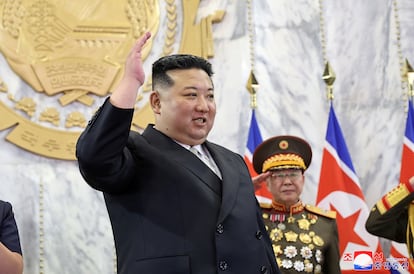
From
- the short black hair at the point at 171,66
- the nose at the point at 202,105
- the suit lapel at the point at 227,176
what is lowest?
the suit lapel at the point at 227,176

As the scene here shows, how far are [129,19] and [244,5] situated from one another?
831 mm

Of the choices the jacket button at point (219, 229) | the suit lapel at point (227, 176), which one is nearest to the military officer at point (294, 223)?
the suit lapel at point (227, 176)

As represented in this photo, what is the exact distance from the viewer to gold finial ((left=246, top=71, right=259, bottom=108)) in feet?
12.3

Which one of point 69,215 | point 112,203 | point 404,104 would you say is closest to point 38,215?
point 69,215

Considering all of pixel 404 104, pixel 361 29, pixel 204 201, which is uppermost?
pixel 361 29

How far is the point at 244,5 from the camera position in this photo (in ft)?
13.0

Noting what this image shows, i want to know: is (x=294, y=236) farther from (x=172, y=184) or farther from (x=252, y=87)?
(x=172, y=184)

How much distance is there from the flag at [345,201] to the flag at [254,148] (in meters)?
0.38

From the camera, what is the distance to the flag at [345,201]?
3.50 metres

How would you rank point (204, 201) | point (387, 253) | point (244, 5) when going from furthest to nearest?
point (244, 5)
point (387, 253)
point (204, 201)

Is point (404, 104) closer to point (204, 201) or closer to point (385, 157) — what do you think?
point (385, 157)

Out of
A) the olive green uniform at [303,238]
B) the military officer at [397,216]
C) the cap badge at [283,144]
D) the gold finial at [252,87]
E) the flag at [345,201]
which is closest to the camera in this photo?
the military officer at [397,216]

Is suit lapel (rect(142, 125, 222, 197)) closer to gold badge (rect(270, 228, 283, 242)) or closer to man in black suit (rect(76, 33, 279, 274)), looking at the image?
man in black suit (rect(76, 33, 279, 274))

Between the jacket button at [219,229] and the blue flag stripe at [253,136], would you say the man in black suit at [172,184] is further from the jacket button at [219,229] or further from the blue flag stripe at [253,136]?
the blue flag stripe at [253,136]
